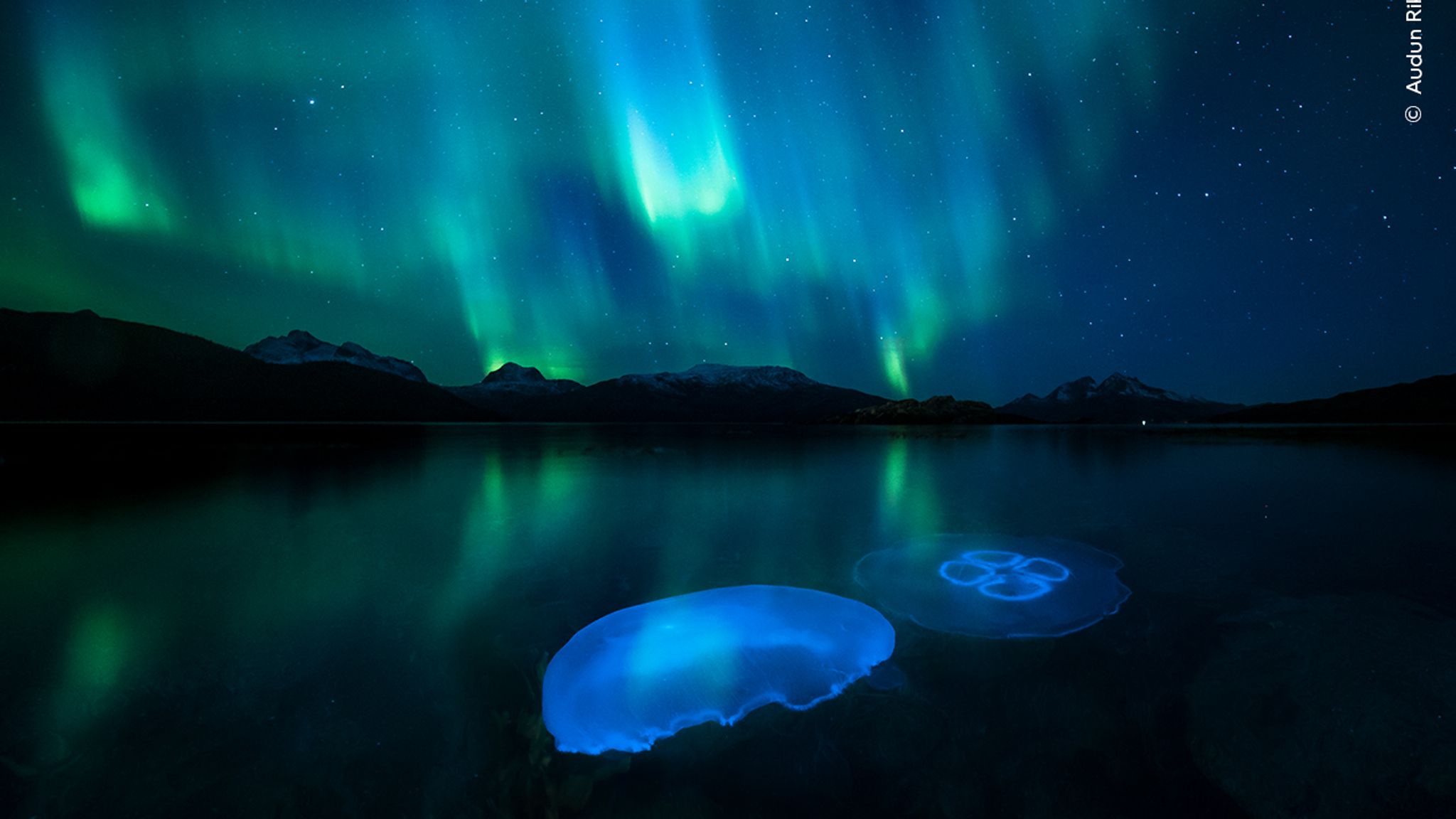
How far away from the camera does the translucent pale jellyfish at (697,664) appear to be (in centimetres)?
721

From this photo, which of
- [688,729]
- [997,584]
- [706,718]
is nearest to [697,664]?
[706,718]

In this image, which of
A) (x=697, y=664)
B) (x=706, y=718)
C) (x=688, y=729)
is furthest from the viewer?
(x=697, y=664)

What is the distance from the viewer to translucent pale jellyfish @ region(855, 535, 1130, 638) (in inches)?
413

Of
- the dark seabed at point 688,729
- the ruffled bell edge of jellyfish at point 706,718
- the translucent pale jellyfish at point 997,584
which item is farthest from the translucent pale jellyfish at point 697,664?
the translucent pale jellyfish at point 997,584

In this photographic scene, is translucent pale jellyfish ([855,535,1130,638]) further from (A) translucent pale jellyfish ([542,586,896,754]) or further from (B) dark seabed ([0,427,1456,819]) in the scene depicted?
(A) translucent pale jellyfish ([542,586,896,754])

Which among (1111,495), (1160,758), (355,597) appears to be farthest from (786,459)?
(1160,758)

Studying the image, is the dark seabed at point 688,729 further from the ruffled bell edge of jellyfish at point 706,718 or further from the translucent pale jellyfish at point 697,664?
the translucent pale jellyfish at point 697,664

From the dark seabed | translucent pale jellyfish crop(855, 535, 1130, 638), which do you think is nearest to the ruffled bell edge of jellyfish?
the dark seabed

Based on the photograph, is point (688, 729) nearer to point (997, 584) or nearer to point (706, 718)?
point (706, 718)

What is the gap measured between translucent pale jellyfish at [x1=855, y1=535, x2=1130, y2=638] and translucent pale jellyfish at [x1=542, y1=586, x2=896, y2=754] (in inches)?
61.9

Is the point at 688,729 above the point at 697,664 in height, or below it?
below

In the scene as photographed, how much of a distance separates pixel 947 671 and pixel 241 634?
12.9m

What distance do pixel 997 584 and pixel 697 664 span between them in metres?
8.16

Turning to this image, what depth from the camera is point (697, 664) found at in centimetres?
863
